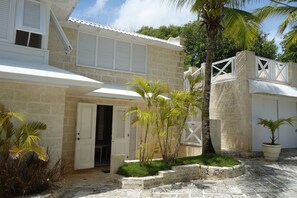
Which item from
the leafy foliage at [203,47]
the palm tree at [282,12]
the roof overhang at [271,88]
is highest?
the leafy foliage at [203,47]

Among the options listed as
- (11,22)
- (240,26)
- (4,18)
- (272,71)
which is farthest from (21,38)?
(272,71)

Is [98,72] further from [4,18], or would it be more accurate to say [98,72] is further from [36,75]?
[36,75]

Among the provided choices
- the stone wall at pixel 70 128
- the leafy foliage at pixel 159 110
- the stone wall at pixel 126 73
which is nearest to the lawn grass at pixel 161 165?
the leafy foliage at pixel 159 110

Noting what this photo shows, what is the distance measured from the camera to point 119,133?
15.8m

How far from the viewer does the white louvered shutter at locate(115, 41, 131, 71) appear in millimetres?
16438

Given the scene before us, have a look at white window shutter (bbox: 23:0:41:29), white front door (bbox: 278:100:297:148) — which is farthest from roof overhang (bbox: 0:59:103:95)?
white front door (bbox: 278:100:297:148)

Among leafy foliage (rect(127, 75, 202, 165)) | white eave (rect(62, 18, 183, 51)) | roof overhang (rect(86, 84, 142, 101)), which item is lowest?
leafy foliage (rect(127, 75, 202, 165))

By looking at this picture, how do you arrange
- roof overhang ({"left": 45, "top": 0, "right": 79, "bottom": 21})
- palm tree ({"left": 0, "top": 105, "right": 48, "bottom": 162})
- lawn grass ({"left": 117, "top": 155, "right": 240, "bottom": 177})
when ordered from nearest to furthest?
palm tree ({"left": 0, "top": 105, "right": 48, "bottom": 162}) < lawn grass ({"left": 117, "top": 155, "right": 240, "bottom": 177}) < roof overhang ({"left": 45, "top": 0, "right": 79, "bottom": 21})

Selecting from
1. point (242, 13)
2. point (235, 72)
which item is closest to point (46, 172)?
point (242, 13)

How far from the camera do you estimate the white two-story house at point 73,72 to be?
986 cm

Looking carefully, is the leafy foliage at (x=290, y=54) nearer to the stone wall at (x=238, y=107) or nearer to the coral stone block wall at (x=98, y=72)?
the stone wall at (x=238, y=107)

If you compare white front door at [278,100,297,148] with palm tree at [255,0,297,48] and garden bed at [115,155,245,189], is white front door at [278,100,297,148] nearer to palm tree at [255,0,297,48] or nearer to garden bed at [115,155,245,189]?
palm tree at [255,0,297,48]

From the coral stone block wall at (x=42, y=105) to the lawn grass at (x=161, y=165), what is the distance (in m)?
3.09

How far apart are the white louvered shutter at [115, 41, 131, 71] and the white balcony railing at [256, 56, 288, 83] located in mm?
10202
